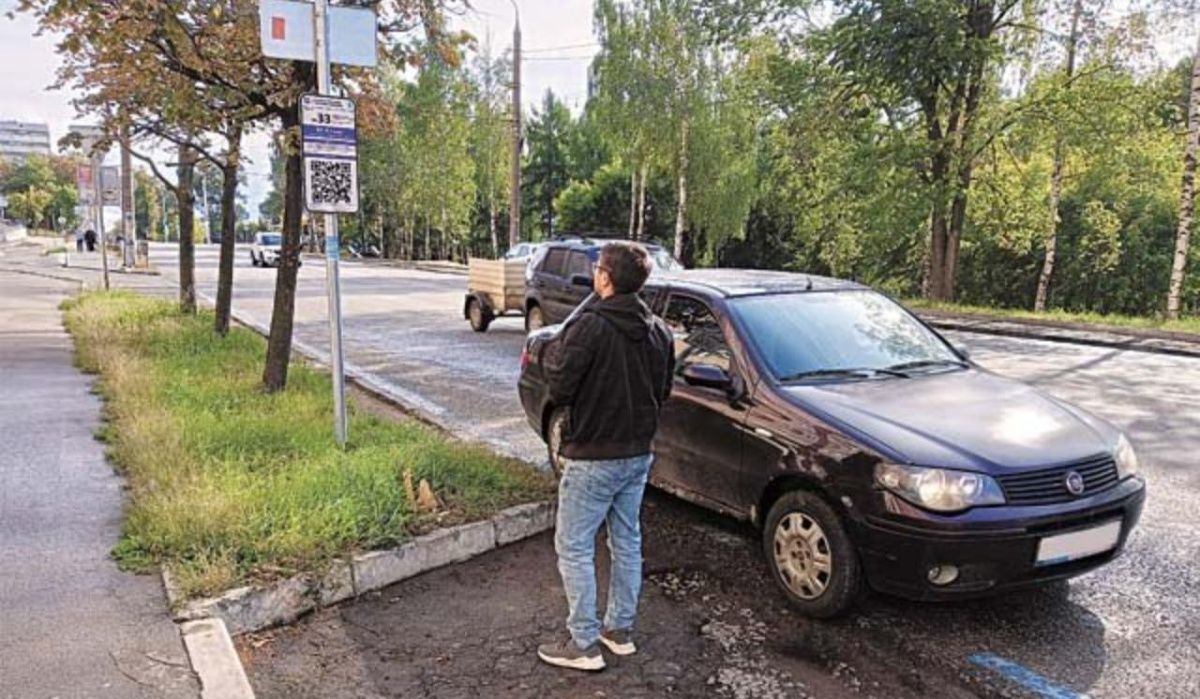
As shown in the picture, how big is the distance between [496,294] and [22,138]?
124848mm

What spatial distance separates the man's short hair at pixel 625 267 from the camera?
3.40 metres

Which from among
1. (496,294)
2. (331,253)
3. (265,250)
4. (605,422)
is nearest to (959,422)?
(605,422)

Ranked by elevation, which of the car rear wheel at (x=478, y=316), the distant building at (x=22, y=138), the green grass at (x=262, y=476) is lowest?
the green grass at (x=262, y=476)

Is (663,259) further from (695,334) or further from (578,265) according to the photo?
(695,334)

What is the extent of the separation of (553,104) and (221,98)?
44.0 m

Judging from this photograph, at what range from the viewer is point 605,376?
133 inches

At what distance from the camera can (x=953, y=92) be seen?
21.0 meters

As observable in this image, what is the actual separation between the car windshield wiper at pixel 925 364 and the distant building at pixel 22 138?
407 ft

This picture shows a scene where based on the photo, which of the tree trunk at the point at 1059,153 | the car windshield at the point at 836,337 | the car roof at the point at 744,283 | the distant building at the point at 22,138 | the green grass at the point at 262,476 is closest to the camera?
the green grass at the point at 262,476

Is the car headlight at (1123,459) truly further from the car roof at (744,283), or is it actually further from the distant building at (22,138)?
the distant building at (22,138)

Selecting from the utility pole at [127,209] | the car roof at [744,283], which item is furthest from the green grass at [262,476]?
the utility pole at [127,209]

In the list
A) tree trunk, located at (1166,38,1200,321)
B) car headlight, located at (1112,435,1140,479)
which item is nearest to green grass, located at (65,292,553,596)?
car headlight, located at (1112,435,1140,479)

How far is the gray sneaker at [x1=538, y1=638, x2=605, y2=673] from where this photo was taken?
3.56 meters

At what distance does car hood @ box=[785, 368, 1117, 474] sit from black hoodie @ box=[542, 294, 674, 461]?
1118 mm
